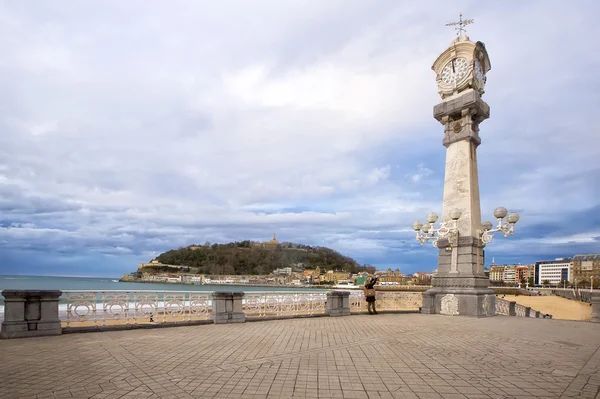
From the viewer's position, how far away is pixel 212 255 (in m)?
127

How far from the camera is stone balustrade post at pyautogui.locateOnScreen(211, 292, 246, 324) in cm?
1102

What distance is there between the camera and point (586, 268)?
4599 inches

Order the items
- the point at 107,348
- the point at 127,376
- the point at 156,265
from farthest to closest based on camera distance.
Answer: the point at 156,265, the point at 107,348, the point at 127,376

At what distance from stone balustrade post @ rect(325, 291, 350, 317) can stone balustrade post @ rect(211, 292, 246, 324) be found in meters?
3.84

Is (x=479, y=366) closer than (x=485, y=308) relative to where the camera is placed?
Yes

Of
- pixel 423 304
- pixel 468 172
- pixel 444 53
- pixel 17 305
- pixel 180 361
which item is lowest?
pixel 423 304

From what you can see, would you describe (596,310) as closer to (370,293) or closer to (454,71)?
(370,293)

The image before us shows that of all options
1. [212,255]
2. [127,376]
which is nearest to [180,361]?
[127,376]

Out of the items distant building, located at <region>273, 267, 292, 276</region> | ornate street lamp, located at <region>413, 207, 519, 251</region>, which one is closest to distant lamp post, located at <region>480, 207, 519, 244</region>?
ornate street lamp, located at <region>413, 207, 519, 251</region>

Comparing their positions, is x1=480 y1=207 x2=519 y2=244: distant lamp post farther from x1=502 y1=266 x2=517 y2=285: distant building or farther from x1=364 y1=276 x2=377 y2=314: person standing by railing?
x1=502 y1=266 x2=517 y2=285: distant building

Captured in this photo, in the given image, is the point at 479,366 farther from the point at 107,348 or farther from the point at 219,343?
the point at 107,348

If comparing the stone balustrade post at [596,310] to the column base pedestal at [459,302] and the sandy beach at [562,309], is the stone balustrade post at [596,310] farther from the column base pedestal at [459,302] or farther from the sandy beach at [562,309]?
the sandy beach at [562,309]

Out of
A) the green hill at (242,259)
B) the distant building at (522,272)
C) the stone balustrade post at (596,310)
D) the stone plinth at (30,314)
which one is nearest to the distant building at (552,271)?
the distant building at (522,272)

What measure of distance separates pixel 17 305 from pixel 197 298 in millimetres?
4560
